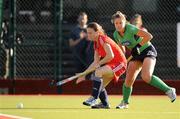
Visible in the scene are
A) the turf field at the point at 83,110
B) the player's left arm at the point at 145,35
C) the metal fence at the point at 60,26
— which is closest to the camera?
the turf field at the point at 83,110

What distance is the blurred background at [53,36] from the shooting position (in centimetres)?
1723

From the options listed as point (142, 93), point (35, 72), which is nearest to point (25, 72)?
point (35, 72)

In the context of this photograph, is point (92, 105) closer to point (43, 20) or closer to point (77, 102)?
point (77, 102)

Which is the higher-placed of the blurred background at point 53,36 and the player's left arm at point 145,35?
the player's left arm at point 145,35

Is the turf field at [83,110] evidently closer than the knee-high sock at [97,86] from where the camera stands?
Yes

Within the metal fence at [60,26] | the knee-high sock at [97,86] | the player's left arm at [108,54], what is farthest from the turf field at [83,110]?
the metal fence at [60,26]

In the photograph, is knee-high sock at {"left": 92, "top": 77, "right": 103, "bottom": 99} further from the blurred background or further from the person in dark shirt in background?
the blurred background

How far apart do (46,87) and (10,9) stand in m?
2.01

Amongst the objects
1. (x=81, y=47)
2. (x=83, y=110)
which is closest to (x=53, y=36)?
(x=81, y=47)

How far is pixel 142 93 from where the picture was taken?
672 inches

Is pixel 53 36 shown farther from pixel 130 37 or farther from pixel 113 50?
pixel 130 37

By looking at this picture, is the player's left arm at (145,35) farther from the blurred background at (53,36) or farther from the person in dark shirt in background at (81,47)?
the blurred background at (53,36)

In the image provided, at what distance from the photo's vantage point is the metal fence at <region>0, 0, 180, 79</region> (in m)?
17.4

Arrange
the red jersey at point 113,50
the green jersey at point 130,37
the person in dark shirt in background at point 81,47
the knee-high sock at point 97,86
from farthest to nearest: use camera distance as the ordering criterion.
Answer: the person in dark shirt in background at point 81,47 < the red jersey at point 113,50 < the knee-high sock at point 97,86 < the green jersey at point 130,37
